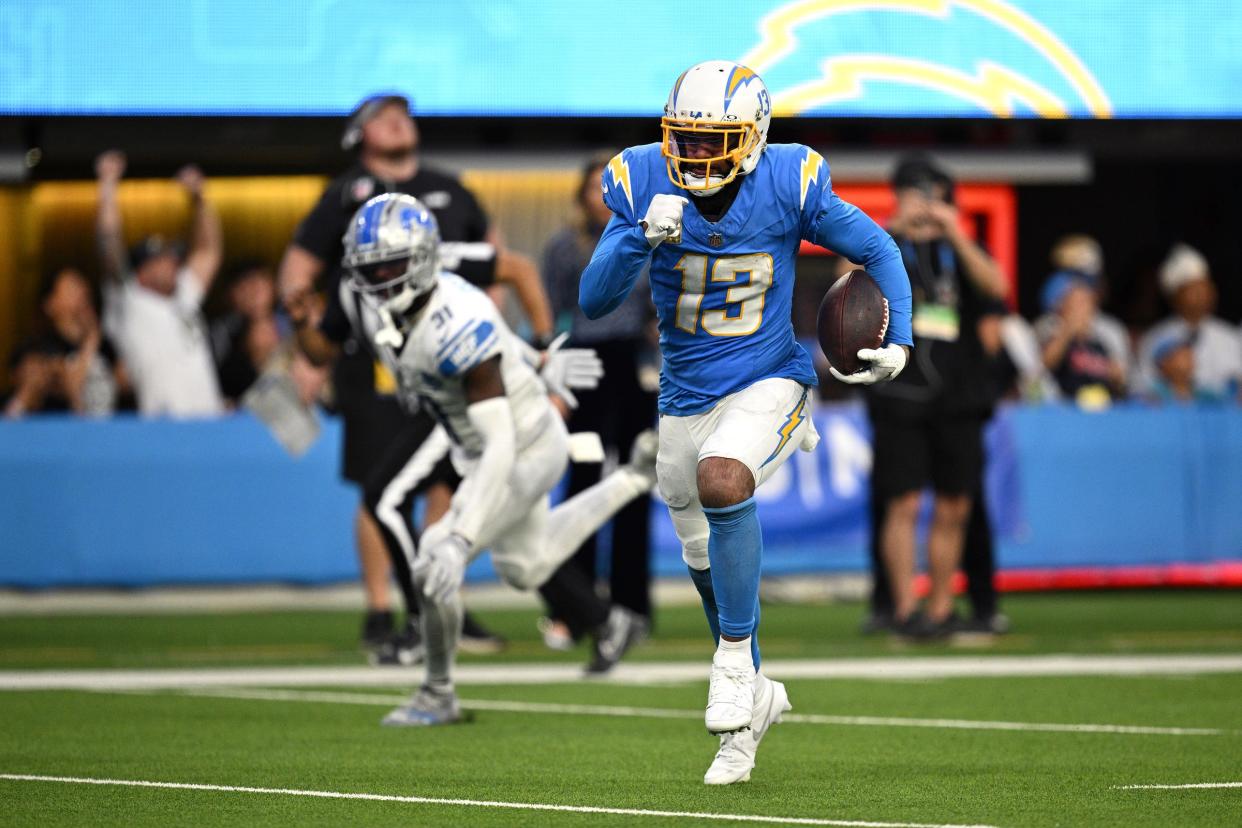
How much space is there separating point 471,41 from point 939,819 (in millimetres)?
7646

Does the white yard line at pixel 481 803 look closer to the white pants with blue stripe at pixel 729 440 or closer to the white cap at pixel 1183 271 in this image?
the white pants with blue stripe at pixel 729 440

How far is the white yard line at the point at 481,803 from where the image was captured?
179 inches

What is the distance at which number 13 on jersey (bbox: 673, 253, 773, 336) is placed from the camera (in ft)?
18.2

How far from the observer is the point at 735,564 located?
210 inches

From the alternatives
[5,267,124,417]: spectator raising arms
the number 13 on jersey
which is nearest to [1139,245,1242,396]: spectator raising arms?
[5,267,124,417]: spectator raising arms

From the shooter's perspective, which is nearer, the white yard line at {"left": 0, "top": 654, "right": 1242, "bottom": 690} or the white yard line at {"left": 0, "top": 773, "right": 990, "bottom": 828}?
the white yard line at {"left": 0, "top": 773, "right": 990, "bottom": 828}

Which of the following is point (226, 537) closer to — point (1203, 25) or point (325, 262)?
point (325, 262)

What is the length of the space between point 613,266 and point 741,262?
1.22ft

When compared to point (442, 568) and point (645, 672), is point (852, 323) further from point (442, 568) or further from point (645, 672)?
point (645, 672)

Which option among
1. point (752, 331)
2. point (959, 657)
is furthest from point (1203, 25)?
point (752, 331)

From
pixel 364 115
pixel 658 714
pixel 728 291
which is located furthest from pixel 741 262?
pixel 364 115

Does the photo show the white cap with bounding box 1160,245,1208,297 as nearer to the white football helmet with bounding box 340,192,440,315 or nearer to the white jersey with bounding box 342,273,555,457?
the white jersey with bounding box 342,273,555,457

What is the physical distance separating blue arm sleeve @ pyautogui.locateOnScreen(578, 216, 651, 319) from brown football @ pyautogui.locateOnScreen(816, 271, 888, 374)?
512mm

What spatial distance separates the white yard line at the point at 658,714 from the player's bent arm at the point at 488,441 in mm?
708
